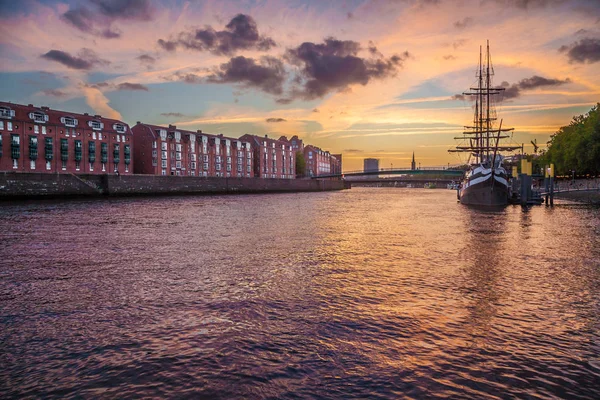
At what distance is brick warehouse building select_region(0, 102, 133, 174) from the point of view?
7075 cm

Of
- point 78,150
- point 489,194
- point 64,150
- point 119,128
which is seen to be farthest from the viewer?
point 119,128

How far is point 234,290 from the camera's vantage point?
847 cm

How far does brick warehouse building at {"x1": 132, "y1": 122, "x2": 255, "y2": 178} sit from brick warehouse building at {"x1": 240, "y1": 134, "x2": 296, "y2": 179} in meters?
2.85

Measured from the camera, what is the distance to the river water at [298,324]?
4578 millimetres

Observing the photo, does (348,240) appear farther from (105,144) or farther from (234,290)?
(105,144)

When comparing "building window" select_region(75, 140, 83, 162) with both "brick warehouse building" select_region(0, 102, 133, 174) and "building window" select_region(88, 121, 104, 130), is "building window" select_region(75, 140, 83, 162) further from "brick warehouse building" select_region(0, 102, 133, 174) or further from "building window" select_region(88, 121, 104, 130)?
"building window" select_region(88, 121, 104, 130)

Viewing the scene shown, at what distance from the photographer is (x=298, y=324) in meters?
6.38

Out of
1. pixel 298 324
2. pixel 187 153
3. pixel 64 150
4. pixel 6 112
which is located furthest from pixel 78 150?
pixel 298 324

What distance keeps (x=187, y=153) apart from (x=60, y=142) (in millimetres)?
33026

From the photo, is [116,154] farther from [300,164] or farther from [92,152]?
[300,164]

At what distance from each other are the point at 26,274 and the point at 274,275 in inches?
251

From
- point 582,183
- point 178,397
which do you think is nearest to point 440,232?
point 178,397

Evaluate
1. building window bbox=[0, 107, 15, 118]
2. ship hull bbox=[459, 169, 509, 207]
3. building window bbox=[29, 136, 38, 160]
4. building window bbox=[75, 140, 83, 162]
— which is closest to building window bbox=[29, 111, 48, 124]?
building window bbox=[0, 107, 15, 118]

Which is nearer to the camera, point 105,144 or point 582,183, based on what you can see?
point 582,183
